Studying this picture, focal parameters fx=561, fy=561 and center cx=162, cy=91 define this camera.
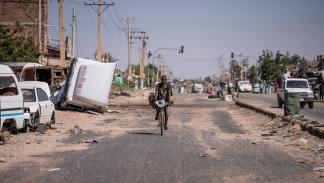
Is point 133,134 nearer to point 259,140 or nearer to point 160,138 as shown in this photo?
point 160,138

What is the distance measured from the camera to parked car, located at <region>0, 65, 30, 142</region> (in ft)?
50.4

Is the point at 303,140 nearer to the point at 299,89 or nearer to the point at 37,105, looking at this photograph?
the point at 37,105

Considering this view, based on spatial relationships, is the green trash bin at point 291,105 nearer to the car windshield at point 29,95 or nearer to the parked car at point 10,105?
the car windshield at point 29,95

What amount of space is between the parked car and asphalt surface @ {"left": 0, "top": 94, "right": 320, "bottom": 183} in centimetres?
291

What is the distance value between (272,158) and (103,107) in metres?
19.1

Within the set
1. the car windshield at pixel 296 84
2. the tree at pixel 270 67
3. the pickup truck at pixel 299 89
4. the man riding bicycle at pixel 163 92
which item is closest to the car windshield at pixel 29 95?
the man riding bicycle at pixel 163 92

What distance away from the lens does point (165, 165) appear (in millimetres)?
10438

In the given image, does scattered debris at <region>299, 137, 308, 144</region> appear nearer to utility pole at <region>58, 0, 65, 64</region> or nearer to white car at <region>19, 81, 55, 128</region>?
white car at <region>19, 81, 55, 128</region>

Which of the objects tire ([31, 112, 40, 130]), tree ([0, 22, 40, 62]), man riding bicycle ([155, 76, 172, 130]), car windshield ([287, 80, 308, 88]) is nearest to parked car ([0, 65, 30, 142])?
tire ([31, 112, 40, 130])

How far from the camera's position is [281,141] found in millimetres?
15844

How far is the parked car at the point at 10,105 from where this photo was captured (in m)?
15.4

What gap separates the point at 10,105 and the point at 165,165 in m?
6.77

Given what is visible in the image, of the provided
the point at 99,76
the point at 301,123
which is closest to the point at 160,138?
the point at 301,123

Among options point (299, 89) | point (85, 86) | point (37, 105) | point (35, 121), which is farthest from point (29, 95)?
point (299, 89)
